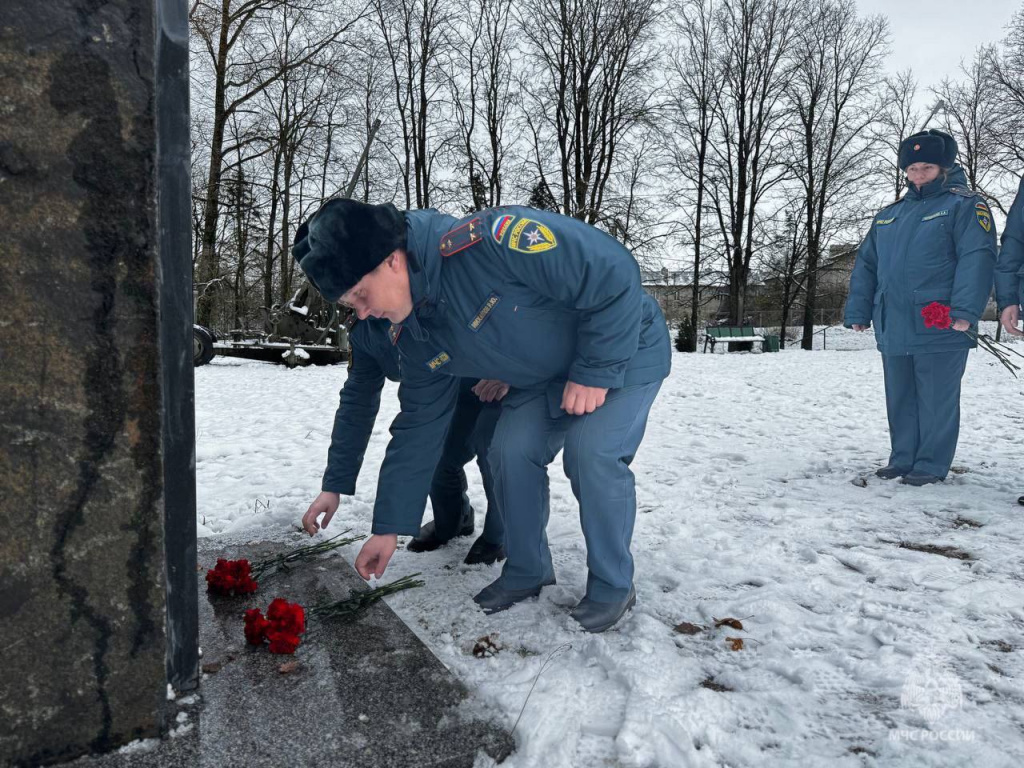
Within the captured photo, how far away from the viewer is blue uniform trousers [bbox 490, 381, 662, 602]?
7.09 ft

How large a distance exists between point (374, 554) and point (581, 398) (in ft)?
2.39

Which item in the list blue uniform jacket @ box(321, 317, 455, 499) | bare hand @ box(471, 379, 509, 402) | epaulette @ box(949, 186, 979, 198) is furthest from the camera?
epaulette @ box(949, 186, 979, 198)

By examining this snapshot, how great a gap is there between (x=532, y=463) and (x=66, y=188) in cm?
142

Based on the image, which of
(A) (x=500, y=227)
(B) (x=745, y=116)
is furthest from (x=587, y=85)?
(A) (x=500, y=227)

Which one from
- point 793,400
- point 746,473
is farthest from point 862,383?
point 746,473

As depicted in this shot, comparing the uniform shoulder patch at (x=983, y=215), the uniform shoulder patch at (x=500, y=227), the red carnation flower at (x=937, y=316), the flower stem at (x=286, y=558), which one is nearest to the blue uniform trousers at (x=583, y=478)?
the uniform shoulder patch at (x=500, y=227)

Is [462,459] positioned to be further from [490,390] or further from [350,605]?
[350,605]

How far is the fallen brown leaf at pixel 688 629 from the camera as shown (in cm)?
215

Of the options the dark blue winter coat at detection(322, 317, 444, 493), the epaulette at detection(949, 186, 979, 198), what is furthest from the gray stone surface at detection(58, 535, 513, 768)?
the epaulette at detection(949, 186, 979, 198)

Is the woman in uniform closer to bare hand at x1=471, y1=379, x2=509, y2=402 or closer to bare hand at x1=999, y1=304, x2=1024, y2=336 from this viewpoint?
bare hand at x1=999, y1=304, x2=1024, y2=336

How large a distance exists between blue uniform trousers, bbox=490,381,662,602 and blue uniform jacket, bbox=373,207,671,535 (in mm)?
115

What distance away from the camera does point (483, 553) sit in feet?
9.07

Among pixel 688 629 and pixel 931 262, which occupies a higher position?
pixel 931 262

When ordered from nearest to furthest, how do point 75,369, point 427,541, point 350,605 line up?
point 75,369 < point 350,605 < point 427,541
